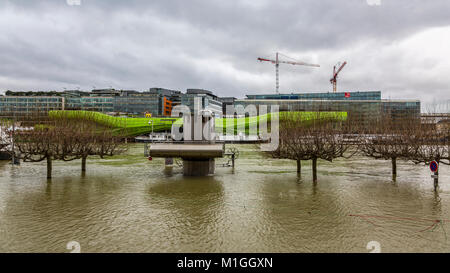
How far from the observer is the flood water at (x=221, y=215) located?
7.49 metres

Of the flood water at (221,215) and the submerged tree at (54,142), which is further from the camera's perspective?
the submerged tree at (54,142)

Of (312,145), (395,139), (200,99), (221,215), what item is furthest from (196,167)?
(200,99)

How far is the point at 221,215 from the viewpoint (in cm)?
1010

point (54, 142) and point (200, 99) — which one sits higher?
point (200, 99)

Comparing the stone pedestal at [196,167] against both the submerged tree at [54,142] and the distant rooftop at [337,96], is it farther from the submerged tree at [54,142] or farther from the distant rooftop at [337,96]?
the distant rooftop at [337,96]

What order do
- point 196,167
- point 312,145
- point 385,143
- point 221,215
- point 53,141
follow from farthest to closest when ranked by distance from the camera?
1. point 196,167
2. point 385,143
3. point 312,145
4. point 53,141
5. point 221,215

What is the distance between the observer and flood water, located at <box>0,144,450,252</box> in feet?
24.6

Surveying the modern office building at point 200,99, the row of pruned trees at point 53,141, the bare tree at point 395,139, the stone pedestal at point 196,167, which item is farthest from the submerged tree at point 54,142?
the modern office building at point 200,99

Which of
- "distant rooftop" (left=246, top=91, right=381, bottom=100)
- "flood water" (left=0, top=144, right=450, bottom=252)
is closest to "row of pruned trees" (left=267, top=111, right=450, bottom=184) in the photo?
"flood water" (left=0, top=144, right=450, bottom=252)

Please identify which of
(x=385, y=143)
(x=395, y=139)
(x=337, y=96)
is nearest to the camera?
(x=395, y=139)

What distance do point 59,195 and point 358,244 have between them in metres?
12.9

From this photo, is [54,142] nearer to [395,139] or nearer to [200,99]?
[395,139]

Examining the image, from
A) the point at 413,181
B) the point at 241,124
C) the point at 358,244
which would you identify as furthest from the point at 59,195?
the point at 241,124
